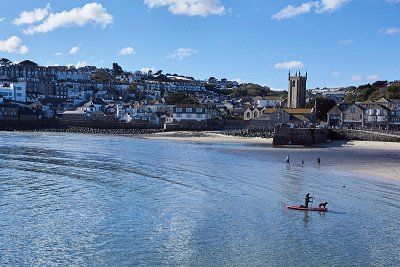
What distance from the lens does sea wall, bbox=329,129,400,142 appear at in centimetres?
Answer: 5373

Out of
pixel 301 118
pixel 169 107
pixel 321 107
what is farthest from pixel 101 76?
pixel 301 118

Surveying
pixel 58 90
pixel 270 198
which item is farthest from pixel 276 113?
pixel 58 90

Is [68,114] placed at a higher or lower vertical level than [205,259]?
higher

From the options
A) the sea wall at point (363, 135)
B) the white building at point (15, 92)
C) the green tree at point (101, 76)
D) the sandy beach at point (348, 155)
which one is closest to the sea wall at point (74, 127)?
A: the sandy beach at point (348, 155)

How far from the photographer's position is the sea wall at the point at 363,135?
5373 cm

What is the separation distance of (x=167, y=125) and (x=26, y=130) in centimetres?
2242

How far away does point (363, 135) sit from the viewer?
56.3 meters

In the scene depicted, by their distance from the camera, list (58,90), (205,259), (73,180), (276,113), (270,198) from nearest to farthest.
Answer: (205,259) < (270,198) < (73,180) < (276,113) < (58,90)

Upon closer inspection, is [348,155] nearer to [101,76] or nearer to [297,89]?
[297,89]

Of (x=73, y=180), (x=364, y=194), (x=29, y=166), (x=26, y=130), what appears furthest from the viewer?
(x=26, y=130)

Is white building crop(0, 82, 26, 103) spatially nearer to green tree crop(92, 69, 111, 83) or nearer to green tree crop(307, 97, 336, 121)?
green tree crop(92, 69, 111, 83)

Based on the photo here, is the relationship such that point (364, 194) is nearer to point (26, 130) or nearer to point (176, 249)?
point (176, 249)

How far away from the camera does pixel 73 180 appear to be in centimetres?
2616

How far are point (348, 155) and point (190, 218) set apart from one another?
92.3ft
